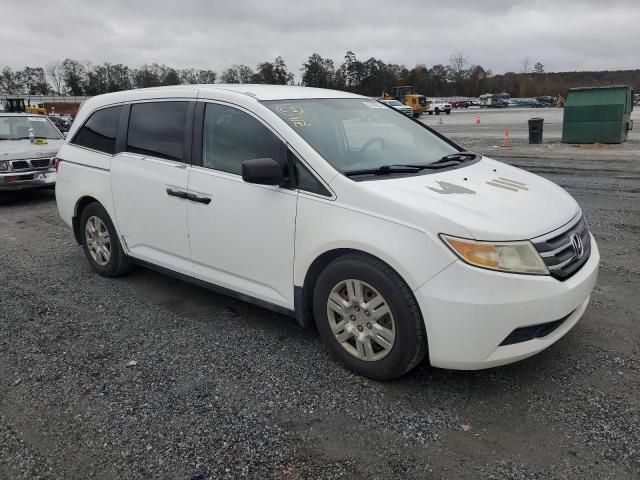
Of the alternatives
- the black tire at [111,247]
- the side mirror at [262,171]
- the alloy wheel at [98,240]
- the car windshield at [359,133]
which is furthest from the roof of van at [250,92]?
the alloy wheel at [98,240]

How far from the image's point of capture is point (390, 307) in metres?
2.97

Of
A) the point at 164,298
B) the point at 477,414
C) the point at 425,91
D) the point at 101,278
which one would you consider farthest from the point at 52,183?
the point at 425,91

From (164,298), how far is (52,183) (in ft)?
21.0

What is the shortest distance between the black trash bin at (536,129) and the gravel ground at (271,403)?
14.6 meters

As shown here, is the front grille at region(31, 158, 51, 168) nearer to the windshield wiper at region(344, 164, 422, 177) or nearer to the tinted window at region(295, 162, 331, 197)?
the tinted window at region(295, 162, 331, 197)

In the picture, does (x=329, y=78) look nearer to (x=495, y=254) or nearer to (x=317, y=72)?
(x=317, y=72)

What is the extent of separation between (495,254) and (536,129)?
16845 mm

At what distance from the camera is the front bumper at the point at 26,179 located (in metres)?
9.38

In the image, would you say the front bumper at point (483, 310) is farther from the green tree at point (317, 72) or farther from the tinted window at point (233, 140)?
the green tree at point (317, 72)

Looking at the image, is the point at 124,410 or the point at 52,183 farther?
the point at 52,183

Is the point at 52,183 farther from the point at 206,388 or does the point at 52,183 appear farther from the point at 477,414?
the point at 477,414

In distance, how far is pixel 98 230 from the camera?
5.15m

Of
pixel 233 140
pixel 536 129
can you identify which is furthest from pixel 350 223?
pixel 536 129

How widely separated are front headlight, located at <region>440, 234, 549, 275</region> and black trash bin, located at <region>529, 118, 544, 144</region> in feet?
54.6
